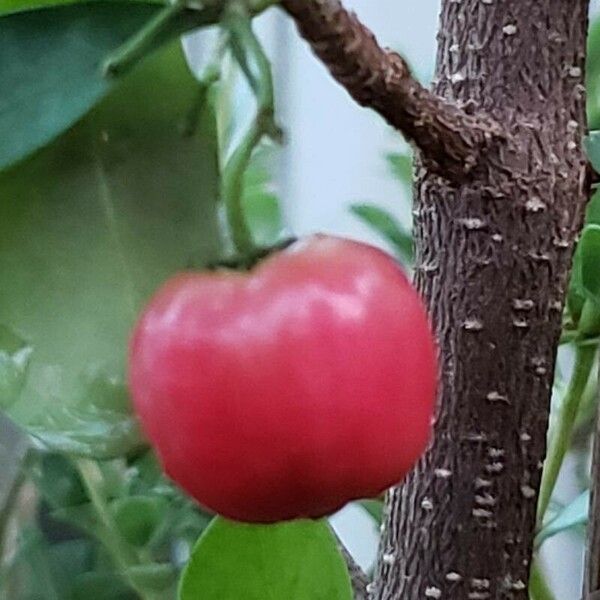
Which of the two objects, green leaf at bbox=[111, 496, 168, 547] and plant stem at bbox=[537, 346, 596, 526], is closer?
plant stem at bbox=[537, 346, 596, 526]

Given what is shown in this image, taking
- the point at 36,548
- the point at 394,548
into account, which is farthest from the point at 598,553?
the point at 36,548

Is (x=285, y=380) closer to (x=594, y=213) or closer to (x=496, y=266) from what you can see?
(x=496, y=266)

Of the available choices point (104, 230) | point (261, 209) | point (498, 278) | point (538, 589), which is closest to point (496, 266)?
point (498, 278)

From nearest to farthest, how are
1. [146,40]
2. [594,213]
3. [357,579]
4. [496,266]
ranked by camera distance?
[146,40], [496,266], [357,579], [594,213]

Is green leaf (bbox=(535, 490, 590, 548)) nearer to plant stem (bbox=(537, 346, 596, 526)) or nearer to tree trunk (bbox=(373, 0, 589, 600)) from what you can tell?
plant stem (bbox=(537, 346, 596, 526))

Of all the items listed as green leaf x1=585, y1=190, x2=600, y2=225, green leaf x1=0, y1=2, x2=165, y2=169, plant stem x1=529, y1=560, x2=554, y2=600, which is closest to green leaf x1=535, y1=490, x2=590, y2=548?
plant stem x1=529, y1=560, x2=554, y2=600

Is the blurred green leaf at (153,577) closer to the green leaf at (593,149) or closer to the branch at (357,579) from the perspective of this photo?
the branch at (357,579)
